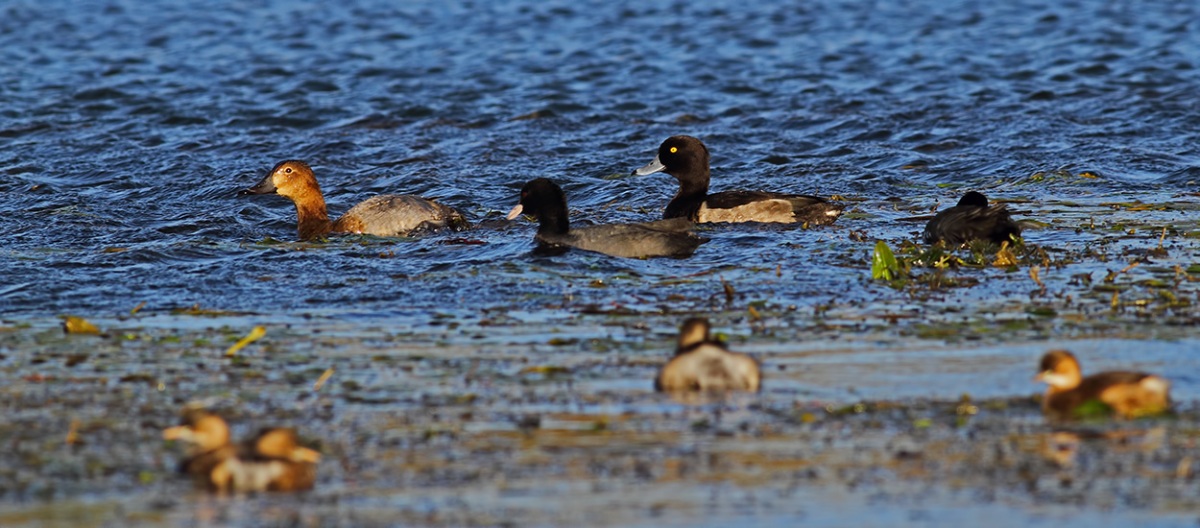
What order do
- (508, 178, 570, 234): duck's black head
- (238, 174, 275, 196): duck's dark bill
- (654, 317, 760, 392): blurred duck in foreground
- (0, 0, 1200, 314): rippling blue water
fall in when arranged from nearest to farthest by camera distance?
(654, 317, 760, 392): blurred duck in foreground → (0, 0, 1200, 314): rippling blue water → (508, 178, 570, 234): duck's black head → (238, 174, 275, 196): duck's dark bill

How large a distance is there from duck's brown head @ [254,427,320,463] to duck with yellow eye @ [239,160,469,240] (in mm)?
7252

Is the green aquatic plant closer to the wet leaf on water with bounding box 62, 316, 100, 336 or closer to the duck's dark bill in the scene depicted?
the wet leaf on water with bounding box 62, 316, 100, 336

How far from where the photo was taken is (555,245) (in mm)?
12250

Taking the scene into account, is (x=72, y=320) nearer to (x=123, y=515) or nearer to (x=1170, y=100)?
(x=123, y=515)

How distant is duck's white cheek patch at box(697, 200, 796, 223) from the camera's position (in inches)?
530

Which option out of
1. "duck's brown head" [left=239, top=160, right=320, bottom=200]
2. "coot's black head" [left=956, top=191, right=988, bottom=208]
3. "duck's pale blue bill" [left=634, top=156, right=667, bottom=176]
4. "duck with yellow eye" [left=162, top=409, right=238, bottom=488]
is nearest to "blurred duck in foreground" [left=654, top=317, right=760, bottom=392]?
"duck with yellow eye" [left=162, top=409, right=238, bottom=488]

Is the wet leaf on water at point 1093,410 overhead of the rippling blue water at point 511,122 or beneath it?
overhead

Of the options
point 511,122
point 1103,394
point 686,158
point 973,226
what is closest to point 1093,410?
point 1103,394

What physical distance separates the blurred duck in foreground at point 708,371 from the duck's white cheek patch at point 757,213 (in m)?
6.16

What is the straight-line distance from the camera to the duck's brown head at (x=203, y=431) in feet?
20.7

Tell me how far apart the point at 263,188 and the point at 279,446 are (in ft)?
29.2

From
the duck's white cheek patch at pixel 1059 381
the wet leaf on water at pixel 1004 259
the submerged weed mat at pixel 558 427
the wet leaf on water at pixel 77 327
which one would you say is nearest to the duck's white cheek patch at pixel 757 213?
the wet leaf on water at pixel 1004 259

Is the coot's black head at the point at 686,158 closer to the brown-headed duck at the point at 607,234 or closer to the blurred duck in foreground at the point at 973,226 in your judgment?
the brown-headed duck at the point at 607,234

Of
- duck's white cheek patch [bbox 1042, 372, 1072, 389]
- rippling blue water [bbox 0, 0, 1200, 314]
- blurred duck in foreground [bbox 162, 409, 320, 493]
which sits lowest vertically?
rippling blue water [bbox 0, 0, 1200, 314]
